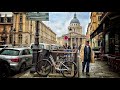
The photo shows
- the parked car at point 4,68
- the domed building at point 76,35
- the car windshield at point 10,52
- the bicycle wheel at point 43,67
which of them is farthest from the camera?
the domed building at point 76,35

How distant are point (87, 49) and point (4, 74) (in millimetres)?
4420

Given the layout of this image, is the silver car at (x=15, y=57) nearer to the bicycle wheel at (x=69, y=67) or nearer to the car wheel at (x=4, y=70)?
the car wheel at (x=4, y=70)

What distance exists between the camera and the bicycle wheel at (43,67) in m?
10.7

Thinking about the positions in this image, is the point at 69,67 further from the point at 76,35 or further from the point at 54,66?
the point at 76,35

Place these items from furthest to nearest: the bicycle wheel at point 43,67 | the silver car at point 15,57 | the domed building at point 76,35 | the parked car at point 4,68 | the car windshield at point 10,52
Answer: the domed building at point 76,35
the car windshield at point 10,52
the silver car at point 15,57
the bicycle wheel at point 43,67
the parked car at point 4,68

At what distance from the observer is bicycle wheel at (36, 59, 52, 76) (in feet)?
35.3

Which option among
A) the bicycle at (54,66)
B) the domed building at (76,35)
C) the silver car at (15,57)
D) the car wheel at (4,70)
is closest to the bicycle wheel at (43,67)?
the bicycle at (54,66)

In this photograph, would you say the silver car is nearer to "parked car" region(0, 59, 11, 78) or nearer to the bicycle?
"parked car" region(0, 59, 11, 78)

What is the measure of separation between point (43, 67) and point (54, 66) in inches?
21.7

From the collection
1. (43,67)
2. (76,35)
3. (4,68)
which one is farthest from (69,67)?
(76,35)

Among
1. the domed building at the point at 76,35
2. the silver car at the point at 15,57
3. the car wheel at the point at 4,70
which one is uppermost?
the domed building at the point at 76,35

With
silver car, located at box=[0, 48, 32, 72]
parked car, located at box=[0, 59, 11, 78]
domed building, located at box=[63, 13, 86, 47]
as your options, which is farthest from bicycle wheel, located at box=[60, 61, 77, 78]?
domed building, located at box=[63, 13, 86, 47]
